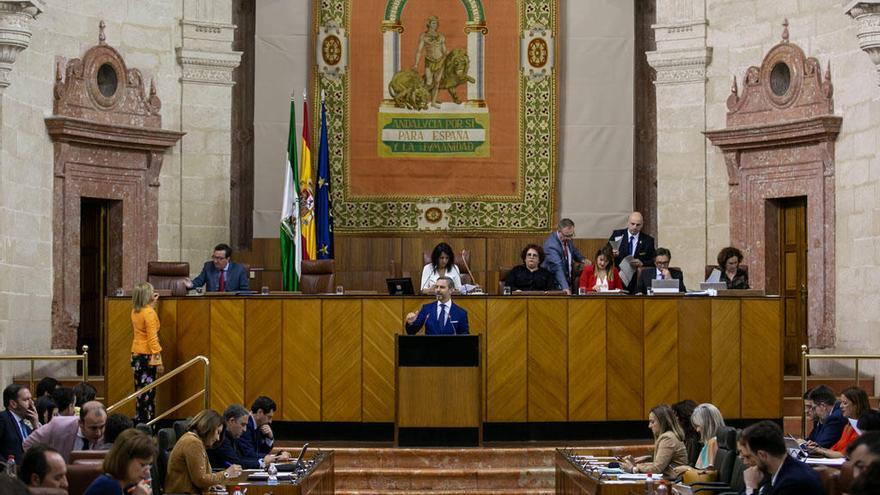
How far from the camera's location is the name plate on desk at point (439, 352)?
12.2 metres

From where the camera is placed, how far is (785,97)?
52.4 ft

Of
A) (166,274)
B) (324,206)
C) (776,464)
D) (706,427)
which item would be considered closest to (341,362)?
(166,274)

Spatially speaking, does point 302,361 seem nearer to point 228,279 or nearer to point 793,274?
point 228,279

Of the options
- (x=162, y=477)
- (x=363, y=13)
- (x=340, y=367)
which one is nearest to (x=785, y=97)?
(x=363, y=13)

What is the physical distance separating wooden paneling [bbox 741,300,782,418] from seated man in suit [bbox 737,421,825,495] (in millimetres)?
5916

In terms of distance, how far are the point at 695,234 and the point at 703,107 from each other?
4.77ft

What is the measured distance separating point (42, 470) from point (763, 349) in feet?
26.4

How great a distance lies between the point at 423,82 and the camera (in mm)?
17438

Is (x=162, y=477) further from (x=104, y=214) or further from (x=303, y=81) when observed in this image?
(x=303, y=81)

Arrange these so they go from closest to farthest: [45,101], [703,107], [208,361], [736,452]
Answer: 1. [736,452]
2. [208,361]
3. [45,101]
4. [703,107]

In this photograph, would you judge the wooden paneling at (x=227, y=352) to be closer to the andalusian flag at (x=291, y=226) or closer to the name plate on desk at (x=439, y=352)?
the name plate on desk at (x=439, y=352)

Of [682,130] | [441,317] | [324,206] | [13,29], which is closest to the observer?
[441,317]

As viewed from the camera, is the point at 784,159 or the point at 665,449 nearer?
the point at 665,449

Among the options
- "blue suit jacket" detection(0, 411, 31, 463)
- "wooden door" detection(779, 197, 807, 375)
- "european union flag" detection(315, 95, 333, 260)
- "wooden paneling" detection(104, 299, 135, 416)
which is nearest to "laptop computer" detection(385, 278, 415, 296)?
"wooden paneling" detection(104, 299, 135, 416)
